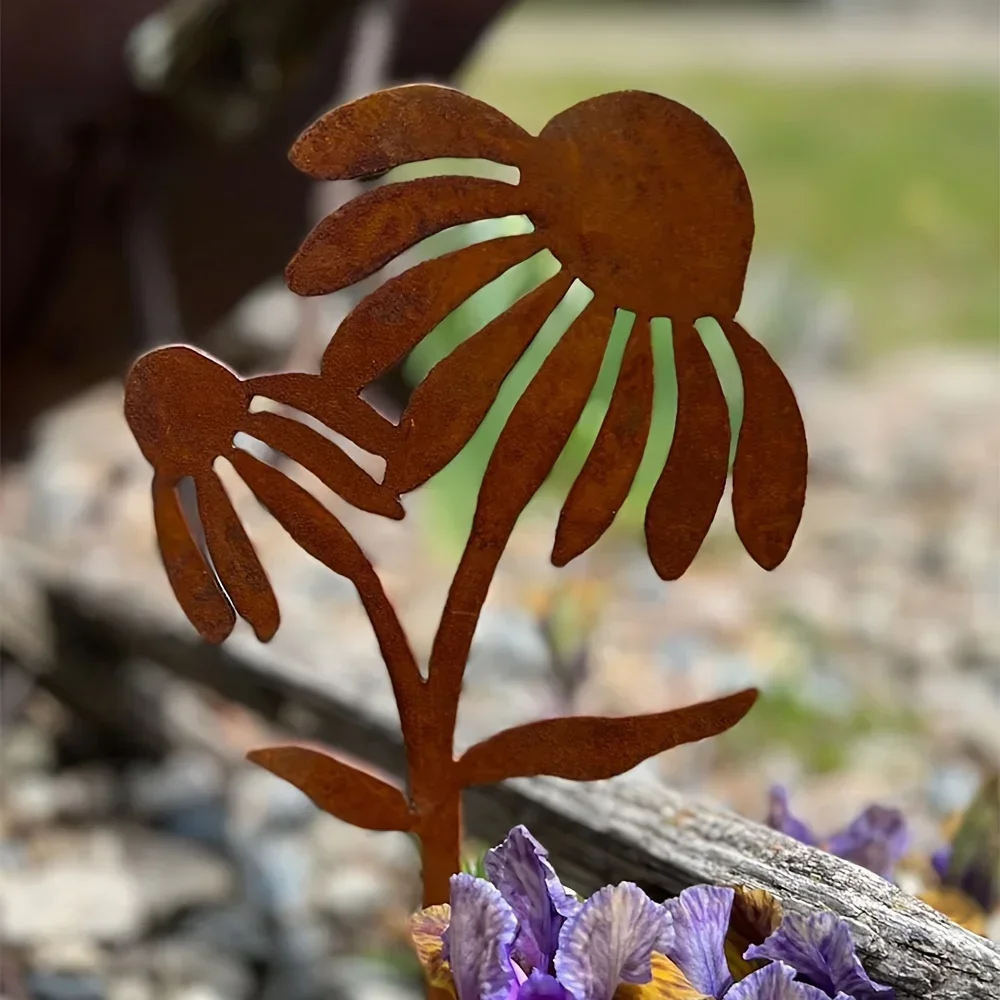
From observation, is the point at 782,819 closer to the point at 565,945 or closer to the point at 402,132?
the point at 565,945

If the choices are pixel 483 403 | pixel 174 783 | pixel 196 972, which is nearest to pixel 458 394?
pixel 483 403

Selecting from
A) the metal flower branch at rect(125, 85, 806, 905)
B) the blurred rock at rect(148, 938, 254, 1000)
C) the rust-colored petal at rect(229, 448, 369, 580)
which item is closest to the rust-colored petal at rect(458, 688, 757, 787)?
the metal flower branch at rect(125, 85, 806, 905)

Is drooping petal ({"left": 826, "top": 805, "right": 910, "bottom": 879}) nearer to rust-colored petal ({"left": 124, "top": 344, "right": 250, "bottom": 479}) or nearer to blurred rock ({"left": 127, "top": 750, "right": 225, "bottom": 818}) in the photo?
rust-colored petal ({"left": 124, "top": 344, "right": 250, "bottom": 479})

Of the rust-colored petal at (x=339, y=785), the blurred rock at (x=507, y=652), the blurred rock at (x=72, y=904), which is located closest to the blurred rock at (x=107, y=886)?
the blurred rock at (x=72, y=904)

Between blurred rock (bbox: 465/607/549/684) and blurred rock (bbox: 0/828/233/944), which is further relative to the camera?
blurred rock (bbox: 465/607/549/684)

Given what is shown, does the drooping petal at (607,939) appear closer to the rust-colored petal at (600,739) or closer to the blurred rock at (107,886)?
the rust-colored petal at (600,739)

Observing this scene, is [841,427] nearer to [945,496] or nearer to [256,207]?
[945,496]
